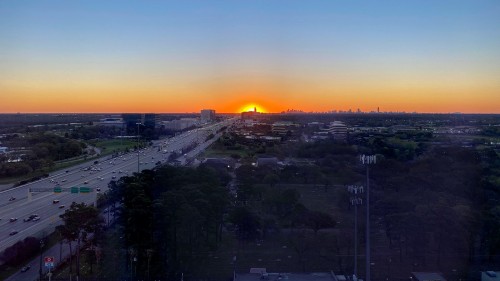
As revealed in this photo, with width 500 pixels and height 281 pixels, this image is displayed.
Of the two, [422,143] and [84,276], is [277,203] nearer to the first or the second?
[84,276]

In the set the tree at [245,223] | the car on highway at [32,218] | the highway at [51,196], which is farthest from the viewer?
the car on highway at [32,218]

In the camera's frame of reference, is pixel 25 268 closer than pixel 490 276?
No

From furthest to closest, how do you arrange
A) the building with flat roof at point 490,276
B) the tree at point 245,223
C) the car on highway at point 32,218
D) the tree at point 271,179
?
the tree at point 271,179 < the car on highway at point 32,218 < the tree at point 245,223 < the building with flat roof at point 490,276

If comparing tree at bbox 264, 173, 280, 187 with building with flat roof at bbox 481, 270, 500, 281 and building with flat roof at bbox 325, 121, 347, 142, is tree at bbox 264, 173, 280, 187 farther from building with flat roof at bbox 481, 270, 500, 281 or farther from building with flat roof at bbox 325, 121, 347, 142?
building with flat roof at bbox 481, 270, 500, 281

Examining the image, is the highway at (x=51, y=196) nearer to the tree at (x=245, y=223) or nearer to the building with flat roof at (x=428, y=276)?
the tree at (x=245, y=223)

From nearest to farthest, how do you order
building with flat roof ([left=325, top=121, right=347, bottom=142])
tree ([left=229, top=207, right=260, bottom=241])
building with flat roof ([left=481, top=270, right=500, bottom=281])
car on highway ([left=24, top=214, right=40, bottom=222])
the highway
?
building with flat roof ([left=481, top=270, right=500, bottom=281]), tree ([left=229, top=207, right=260, bottom=241]), the highway, car on highway ([left=24, top=214, right=40, bottom=222]), building with flat roof ([left=325, top=121, right=347, bottom=142])

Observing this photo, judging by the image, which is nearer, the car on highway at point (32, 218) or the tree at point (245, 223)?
the tree at point (245, 223)

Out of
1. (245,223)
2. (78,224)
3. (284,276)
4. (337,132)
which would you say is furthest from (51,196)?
(337,132)

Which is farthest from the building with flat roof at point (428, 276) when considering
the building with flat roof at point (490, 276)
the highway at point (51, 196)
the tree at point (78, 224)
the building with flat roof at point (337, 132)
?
the building with flat roof at point (337, 132)

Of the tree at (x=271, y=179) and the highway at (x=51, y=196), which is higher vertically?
the tree at (x=271, y=179)

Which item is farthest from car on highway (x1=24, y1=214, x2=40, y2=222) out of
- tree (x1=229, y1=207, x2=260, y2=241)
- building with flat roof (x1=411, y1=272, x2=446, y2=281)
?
building with flat roof (x1=411, y1=272, x2=446, y2=281)

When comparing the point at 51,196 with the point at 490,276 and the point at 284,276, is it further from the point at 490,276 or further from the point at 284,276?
the point at 490,276
